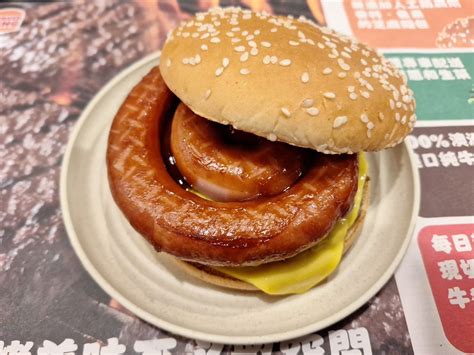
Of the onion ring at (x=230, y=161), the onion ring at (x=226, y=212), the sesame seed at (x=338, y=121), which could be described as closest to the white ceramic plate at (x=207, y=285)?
the onion ring at (x=226, y=212)

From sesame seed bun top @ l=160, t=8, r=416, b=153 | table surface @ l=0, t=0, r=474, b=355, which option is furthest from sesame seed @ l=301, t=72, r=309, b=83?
table surface @ l=0, t=0, r=474, b=355

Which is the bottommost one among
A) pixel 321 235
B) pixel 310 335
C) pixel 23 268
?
pixel 310 335

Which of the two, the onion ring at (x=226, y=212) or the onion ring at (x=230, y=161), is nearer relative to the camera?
the onion ring at (x=226, y=212)

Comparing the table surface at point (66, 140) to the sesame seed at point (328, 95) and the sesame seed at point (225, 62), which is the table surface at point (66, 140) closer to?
the sesame seed at point (328, 95)

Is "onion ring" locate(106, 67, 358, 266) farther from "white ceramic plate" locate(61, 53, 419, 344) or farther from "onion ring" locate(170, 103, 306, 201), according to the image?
"white ceramic plate" locate(61, 53, 419, 344)

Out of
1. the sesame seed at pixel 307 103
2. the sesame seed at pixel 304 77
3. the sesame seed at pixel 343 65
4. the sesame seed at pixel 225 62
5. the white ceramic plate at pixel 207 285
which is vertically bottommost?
the white ceramic plate at pixel 207 285

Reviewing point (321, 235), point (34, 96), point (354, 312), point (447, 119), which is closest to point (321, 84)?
point (321, 235)

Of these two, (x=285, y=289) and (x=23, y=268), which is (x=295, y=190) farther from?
(x=23, y=268)
